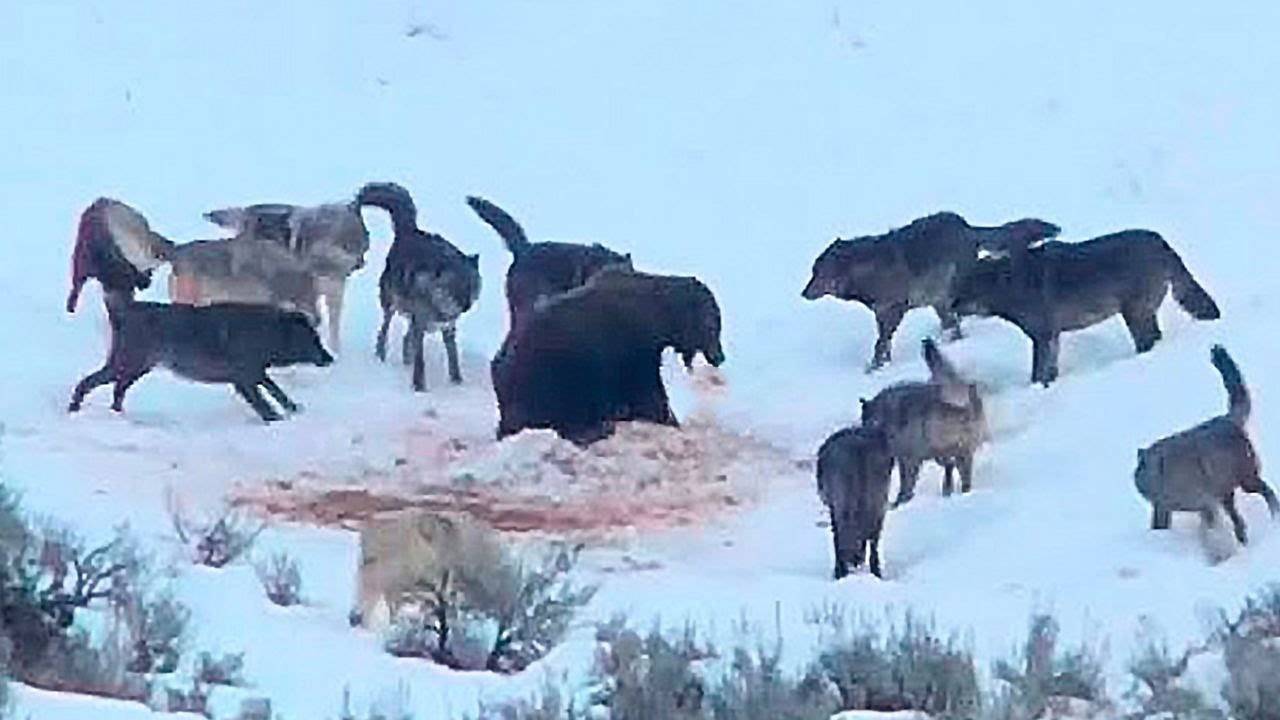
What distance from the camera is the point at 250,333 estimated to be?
17.5m

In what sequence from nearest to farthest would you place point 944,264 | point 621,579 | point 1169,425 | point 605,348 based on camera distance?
1. point 621,579
2. point 1169,425
3. point 605,348
4. point 944,264

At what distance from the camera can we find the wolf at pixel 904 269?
18.8 meters

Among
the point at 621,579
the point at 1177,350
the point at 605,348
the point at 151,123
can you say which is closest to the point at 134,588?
the point at 621,579

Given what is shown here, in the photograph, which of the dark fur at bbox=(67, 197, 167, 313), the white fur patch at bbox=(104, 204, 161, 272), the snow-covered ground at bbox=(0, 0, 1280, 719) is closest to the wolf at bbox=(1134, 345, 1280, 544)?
the snow-covered ground at bbox=(0, 0, 1280, 719)

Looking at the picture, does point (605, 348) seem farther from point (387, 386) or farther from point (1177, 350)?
point (1177, 350)

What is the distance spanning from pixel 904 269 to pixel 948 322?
47 centimetres

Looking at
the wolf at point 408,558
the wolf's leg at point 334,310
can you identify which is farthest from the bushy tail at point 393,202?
the wolf at point 408,558

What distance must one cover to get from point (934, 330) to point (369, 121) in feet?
22.1

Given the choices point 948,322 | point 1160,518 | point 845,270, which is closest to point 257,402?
point 845,270

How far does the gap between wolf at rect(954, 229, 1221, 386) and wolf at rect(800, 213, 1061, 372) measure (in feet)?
1.94

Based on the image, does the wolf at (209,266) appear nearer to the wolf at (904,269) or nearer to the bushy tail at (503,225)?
the bushy tail at (503,225)

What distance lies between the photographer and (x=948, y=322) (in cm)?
1911

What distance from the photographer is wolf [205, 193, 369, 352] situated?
19234 millimetres

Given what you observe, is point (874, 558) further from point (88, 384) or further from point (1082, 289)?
point (88, 384)
